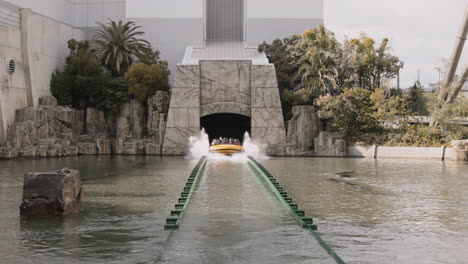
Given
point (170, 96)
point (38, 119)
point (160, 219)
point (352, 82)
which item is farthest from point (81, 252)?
point (352, 82)

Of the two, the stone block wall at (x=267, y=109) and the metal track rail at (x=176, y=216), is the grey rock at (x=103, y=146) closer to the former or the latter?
the stone block wall at (x=267, y=109)

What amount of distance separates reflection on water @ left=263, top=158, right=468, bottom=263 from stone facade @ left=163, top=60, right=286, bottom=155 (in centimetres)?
1133

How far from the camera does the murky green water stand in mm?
9414

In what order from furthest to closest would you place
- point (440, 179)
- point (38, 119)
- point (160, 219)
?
point (38, 119)
point (440, 179)
point (160, 219)

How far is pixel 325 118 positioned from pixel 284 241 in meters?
27.3

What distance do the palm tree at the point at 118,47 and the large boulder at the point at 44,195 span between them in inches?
1145

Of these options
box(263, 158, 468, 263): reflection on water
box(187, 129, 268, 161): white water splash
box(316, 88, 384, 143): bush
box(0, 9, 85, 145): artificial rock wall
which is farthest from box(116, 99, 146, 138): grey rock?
box(263, 158, 468, 263): reflection on water

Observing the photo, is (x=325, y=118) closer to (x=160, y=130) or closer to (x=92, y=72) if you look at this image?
(x=160, y=130)

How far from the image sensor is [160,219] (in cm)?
1253

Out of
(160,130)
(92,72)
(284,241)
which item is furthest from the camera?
(92,72)

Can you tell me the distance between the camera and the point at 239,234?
1085cm

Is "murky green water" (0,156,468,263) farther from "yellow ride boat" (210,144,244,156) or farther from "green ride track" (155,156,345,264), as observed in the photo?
"yellow ride boat" (210,144,244,156)

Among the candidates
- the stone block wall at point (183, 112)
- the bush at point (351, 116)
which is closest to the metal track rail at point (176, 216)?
the stone block wall at point (183, 112)

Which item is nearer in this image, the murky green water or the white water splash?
the murky green water
